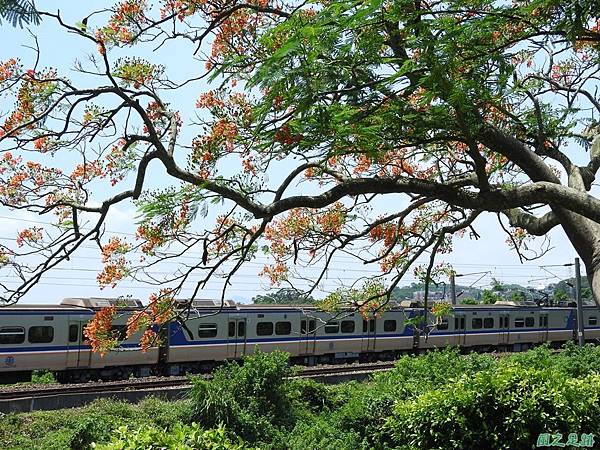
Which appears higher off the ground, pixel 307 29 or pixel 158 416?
pixel 307 29

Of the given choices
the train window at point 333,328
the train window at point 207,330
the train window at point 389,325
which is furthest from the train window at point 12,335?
the train window at point 389,325

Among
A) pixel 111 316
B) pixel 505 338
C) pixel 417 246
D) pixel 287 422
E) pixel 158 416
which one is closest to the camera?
pixel 111 316

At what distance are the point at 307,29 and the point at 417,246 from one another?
14.3 feet

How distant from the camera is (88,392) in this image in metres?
11.3

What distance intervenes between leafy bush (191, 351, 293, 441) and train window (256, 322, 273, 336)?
729cm

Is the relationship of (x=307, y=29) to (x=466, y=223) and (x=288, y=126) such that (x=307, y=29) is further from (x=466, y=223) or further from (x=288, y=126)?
(x=466, y=223)

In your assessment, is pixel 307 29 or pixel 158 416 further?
pixel 158 416

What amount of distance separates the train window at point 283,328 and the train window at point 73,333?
5314mm

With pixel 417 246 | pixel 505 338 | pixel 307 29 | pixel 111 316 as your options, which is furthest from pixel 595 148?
pixel 505 338

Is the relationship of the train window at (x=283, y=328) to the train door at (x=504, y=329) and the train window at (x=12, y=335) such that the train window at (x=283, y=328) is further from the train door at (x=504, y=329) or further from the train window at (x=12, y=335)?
the train door at (x=504, y=329)

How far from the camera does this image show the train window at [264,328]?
16672 millimetres

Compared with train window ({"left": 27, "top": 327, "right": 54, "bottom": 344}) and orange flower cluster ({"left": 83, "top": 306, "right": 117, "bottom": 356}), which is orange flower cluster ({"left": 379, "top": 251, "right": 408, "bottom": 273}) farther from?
train window ({"left": 27, "top": 327, "right": 54, "bottom": 344})

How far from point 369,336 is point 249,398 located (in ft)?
35.5

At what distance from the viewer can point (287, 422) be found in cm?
840
